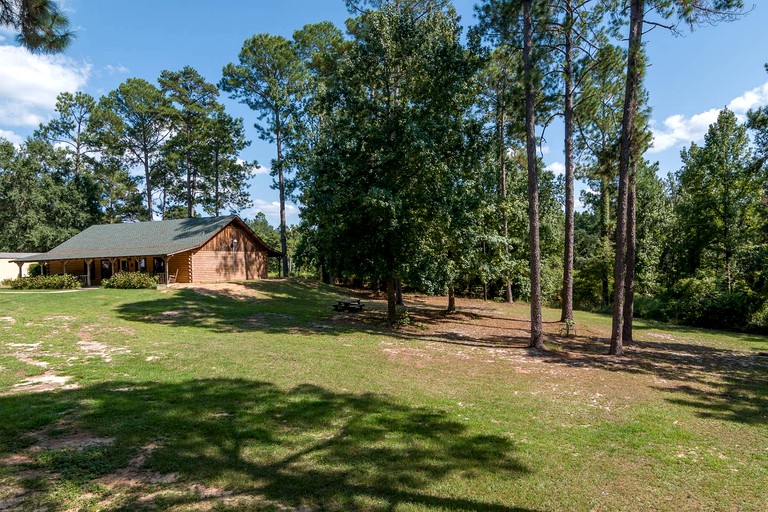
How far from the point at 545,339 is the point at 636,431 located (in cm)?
892

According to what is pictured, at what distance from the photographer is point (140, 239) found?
3100 centimetres

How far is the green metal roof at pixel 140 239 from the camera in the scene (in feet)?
93.4

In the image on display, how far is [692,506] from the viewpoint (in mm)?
4301

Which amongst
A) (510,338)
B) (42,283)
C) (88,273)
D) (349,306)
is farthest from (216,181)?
(510,338)

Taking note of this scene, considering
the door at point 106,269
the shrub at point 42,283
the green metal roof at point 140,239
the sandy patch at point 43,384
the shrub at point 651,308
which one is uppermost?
the green metal roof at point 140,239

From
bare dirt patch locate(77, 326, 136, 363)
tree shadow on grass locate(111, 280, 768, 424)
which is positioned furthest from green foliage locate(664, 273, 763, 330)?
bare dirt patch locate(77, 326, 136, 363)

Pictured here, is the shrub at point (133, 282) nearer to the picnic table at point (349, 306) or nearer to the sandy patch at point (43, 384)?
the picnic table at point (349, 306)

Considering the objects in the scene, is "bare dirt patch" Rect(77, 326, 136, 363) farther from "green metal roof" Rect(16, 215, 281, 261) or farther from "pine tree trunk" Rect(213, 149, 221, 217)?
"pine tree trunk" Rect(213, 149, 221, 217)

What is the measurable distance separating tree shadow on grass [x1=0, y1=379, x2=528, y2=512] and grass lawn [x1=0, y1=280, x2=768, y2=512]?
0.09 feet

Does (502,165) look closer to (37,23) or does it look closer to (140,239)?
(37,23)

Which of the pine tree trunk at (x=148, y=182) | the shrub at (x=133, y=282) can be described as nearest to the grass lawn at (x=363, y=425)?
the shrub at (x=133, y=282)

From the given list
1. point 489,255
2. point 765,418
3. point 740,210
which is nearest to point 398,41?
point 489,255

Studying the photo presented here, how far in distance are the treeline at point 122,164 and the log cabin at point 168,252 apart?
1055cm

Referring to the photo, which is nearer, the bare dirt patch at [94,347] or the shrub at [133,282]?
the bare dirt patch at [94,347]
